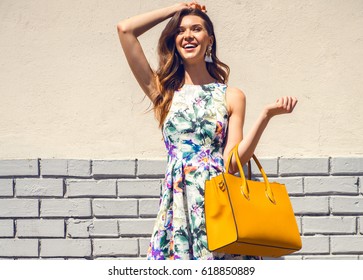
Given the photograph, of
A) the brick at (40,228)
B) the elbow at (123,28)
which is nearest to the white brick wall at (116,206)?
the brick at (40,228)

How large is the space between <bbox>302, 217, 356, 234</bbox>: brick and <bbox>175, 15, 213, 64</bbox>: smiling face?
125 centimetres

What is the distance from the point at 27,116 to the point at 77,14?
26.4 inches

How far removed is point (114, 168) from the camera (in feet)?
14.1

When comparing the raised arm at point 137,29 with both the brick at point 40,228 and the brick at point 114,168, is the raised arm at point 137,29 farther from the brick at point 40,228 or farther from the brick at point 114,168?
the brick at point 40,228

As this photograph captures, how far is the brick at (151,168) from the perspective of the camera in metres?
4.27

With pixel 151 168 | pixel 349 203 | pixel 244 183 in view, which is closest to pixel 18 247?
pixel 151 168

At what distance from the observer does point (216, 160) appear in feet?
11.4

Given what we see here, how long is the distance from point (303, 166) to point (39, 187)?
Answer: 1517mm

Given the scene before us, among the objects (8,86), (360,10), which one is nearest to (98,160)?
(8,86)

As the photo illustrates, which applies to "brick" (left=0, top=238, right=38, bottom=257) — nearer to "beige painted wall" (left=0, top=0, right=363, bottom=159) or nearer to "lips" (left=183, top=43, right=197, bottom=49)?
"beige painted wall" (left=0, top=0, right=363, bottom=159)

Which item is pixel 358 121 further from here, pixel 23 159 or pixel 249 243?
pixel 23 159

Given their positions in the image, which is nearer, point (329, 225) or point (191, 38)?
point (191, 38)

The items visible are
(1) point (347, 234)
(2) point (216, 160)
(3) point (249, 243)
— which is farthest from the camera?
(1) point (347, 234)

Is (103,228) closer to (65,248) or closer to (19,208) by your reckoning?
(65,248)
